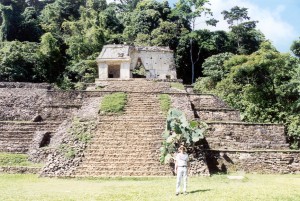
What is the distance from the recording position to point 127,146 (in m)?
15.9

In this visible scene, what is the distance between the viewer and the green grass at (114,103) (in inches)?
737

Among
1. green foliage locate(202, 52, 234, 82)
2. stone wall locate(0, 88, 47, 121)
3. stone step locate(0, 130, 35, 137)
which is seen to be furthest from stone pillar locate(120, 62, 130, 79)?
stone step locate(0, 130, 35, 137)

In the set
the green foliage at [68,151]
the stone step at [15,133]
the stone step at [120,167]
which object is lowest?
the stone step at [120,167]

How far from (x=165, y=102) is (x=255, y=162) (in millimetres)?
5814

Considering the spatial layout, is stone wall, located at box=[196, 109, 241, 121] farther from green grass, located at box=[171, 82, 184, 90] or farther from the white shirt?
the white shirt

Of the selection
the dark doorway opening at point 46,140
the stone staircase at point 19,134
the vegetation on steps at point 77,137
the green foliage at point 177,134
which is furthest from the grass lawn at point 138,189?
the stone staircase at point 19,134

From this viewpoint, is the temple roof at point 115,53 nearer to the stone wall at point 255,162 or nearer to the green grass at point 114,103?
the green grass at point 114,103

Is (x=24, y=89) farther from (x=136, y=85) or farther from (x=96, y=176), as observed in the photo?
(x=96, y=176)

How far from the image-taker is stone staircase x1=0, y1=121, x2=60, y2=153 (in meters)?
18.0

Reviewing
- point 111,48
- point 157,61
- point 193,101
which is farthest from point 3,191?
point 157,61

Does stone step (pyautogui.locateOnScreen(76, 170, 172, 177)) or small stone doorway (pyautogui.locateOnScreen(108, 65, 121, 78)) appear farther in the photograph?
small stone doorway (pyautogui.locateOnScreen(108, 65, 121, 78))

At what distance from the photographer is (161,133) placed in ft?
54.8

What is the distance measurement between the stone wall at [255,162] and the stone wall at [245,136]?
54.5 inches

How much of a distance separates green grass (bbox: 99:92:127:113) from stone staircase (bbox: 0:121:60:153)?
2.58m
